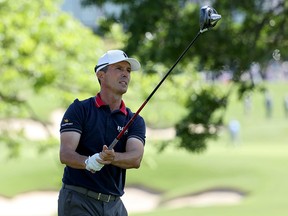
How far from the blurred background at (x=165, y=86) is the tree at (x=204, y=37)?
0.08 ft

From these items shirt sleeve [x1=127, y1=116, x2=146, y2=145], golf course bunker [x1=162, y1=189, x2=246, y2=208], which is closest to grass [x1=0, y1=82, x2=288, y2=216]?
golf course bunker [x1=162, y1=189, x2=246, y2=208]

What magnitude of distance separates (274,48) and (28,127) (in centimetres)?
3388

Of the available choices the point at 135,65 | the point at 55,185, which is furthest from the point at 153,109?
the point at 135,65

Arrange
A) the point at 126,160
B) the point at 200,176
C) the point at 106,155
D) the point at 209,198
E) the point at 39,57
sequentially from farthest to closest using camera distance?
the point at 200,176 → the point at 209,198 → the point at 39,57 → the point at 126,160 → the point at 106,155

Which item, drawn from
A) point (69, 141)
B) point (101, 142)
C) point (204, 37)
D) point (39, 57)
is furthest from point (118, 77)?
point (39, 57)

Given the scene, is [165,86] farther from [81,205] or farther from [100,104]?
[81,205]

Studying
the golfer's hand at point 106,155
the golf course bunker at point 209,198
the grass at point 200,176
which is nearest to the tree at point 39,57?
the grass at point 200,176

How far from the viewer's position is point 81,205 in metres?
7.09

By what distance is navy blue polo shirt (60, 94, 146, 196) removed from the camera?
277 inches

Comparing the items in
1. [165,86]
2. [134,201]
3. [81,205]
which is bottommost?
[81,205]

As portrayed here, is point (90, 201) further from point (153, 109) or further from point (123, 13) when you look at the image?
point (153, 109)

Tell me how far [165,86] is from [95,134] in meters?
22.5

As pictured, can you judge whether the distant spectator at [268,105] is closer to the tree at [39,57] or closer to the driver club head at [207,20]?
the tree at [39,57]

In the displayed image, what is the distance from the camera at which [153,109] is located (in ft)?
112
